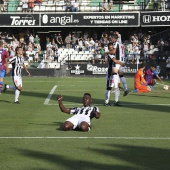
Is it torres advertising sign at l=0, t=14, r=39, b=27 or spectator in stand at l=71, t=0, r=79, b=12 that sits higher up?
spectator in stand at l=71, t=0, r=79, b=12

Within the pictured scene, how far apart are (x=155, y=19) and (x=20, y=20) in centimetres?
1013

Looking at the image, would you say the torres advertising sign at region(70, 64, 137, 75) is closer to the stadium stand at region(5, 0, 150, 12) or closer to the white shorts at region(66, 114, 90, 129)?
the stadium stand at region(5, 0, 150, 12)

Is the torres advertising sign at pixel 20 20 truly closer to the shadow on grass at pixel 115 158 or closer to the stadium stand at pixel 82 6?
the stadium stand at pixel 82 6

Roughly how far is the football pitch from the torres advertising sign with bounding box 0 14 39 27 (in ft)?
86.1

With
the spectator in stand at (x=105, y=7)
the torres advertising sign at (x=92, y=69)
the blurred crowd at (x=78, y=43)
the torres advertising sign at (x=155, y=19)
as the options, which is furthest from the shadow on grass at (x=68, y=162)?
the spectator in stand at (x=105, y=7)

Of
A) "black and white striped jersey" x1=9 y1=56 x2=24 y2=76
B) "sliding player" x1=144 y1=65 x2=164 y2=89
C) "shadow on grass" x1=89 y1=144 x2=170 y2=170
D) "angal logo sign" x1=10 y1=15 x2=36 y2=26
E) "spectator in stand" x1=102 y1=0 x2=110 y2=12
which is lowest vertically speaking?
"shadow on grass" x1=89 y1=144 x2=170 y2=170

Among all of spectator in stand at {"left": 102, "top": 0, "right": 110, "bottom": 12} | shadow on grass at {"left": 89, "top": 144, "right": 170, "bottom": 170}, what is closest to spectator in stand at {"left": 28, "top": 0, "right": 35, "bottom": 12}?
spectator in stand at {"left": 102, "top": 0, "right": 110, "bottom": 12}

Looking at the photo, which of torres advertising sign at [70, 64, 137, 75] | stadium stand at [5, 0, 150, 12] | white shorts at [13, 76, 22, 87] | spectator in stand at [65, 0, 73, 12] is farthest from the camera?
stadium stand at [5, 0, 150, 12]

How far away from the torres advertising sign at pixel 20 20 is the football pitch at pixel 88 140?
2623 cm

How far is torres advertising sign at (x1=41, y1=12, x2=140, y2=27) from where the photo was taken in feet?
145

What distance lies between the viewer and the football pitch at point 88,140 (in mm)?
9125

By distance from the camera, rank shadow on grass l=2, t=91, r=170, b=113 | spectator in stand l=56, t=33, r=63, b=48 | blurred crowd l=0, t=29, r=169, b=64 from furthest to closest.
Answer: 1. spectator in stand l=56, t=33, r=63, b=48
2. blurred crowd l=0, t=29, r=169, b=64
3. shadow on grass l=2, t=91, r=170, b=113

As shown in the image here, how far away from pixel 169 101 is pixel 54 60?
22963mm

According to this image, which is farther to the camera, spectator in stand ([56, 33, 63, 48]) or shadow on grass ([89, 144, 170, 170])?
spectator in stand ([56, 33, 63, 48])
